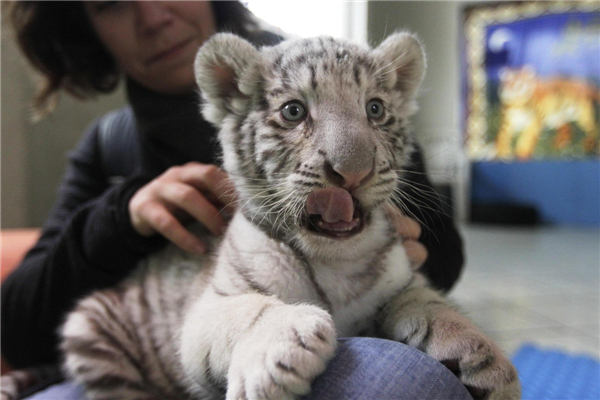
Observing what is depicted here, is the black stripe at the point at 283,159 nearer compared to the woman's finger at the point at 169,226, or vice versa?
the black stripe at the point at 283,159

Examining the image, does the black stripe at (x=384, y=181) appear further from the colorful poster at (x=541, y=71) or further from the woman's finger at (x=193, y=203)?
the colorful poster at (x=541, y=71)

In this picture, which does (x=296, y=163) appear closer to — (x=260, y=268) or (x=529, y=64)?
(x=260, y=268)

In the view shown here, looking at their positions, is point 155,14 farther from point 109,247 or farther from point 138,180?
point 109,247

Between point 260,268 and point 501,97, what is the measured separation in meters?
5.13

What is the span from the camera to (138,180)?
108cm

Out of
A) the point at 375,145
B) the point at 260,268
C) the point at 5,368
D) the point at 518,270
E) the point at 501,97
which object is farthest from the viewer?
the point at 501,97

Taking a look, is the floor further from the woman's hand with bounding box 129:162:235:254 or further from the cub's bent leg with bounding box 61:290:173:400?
the cub's bent leg with bounding box 61:290:173:400

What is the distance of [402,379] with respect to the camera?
1.82ft

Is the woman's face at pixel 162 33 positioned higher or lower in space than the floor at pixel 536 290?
higher

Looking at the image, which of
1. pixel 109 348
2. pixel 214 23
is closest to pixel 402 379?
pixel 109 348

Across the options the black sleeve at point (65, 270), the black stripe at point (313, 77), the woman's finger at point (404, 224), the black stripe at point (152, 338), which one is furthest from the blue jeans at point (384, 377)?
the black sleeve at point (65, 270)

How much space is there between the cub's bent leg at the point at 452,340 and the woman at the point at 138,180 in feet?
0.56

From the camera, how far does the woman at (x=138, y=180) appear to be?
0.95m

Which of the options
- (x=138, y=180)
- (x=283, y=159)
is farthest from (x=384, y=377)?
(x=138, y=180)
